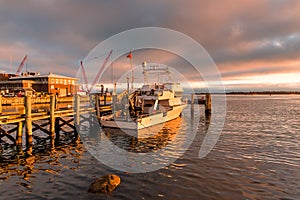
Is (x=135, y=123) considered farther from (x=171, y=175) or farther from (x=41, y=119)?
(x=171, y=175)

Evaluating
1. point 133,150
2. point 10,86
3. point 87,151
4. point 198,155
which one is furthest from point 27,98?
point 10,86

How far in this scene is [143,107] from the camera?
30.7 metres

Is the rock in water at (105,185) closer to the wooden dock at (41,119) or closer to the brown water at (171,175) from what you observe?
the brown water at (171,175)

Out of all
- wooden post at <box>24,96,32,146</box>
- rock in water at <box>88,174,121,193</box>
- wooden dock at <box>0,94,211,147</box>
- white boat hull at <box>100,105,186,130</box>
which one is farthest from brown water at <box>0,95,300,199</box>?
white boat hull at <box>100,105,186,130</box>

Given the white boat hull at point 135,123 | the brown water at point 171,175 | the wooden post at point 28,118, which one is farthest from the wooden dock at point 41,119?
the white boat hull at point 135,123

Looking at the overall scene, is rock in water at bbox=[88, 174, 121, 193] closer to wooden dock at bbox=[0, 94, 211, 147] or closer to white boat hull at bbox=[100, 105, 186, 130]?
wooden dock at bbox=[0, 94, 211, 147]

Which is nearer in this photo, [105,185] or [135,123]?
[105,185]

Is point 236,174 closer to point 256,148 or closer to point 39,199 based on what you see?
point 256,148

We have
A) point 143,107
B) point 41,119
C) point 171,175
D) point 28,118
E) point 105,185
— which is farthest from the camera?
point 143,107

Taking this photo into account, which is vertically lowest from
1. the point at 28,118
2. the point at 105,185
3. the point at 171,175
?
the point at 171,175

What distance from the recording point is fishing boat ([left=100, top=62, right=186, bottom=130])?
23297 mm

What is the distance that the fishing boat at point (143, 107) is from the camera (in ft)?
76.4

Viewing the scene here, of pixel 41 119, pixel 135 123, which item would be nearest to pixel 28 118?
pixel 41 119

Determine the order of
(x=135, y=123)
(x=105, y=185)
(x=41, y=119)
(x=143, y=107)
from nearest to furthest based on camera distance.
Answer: (x=105, y=185) → (x=135, y=123) → (x=41, y=119) → (x=143, y=107)
